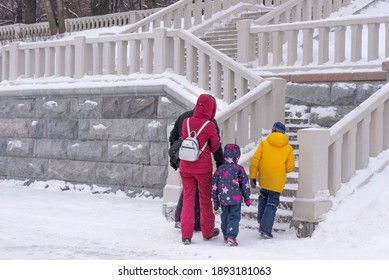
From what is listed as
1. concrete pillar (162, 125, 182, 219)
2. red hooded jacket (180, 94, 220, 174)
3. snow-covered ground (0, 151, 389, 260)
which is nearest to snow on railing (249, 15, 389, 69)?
snow-covered ground (0, 151, 389, 260)

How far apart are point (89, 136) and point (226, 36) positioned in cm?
461

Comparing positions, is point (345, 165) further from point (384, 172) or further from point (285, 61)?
point (285, 61)

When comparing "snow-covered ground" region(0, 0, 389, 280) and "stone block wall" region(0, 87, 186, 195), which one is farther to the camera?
"stone block wall" region(0, 87, 186, 195)

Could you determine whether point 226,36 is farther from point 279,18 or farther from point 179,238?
point 179,238

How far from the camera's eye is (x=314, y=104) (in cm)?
1214

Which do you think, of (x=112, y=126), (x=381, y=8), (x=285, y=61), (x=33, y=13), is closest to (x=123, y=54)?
(x=112, y=126)

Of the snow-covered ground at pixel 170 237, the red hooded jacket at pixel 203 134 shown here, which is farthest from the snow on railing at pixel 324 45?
the red hooded jacket at pixel 203 134

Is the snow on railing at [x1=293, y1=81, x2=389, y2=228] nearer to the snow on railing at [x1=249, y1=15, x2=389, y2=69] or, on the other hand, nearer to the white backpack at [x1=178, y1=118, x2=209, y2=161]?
the white backpack at [x1=178, y1=118, x2=209, y2=161]

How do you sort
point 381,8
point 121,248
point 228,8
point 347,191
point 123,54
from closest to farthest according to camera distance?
1. point 121,248
2. point 347,191
3. point 123,54
4. point 381,8
5. point 228,8

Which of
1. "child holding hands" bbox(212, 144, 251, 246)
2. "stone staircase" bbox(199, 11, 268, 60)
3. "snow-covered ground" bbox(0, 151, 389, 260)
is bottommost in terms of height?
"snow-covered ground" bbox(0, 151, 389, 260)

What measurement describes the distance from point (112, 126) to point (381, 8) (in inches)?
271

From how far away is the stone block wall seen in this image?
1247 cm

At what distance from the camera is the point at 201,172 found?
823cm

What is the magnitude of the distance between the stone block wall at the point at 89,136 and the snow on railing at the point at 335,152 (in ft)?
11.7
